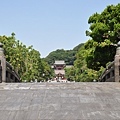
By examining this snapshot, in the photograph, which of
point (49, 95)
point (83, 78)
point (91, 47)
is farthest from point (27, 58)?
point (49, 95)

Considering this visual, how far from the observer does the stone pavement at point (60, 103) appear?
765 cm

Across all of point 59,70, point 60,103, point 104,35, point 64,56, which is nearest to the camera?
point 60,103

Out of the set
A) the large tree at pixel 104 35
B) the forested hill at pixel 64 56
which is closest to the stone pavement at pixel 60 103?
the large tree at pixel 104 35

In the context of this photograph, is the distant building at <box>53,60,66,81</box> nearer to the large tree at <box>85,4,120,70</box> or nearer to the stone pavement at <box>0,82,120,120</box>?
the large tree at <box>85,4,120,70</box>

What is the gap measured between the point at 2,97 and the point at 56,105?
1.79 metres

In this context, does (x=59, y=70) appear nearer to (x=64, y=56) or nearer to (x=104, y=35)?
(x=64, y=56)

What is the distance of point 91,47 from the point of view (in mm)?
27266

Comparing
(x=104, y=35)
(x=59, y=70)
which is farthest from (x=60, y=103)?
(x=59, y=70)

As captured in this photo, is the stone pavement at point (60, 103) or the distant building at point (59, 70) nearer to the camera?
the stone pavement at point (60, 103)

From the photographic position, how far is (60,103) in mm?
8578

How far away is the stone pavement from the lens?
7.65 m

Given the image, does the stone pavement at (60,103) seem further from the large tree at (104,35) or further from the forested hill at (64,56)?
the forested hill at (64,56)

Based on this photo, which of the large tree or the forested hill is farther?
the forested hill

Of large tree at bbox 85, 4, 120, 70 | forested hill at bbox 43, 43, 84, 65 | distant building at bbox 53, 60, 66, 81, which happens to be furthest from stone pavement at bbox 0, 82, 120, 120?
forested hill at bbox 43, 43, 84, 65
